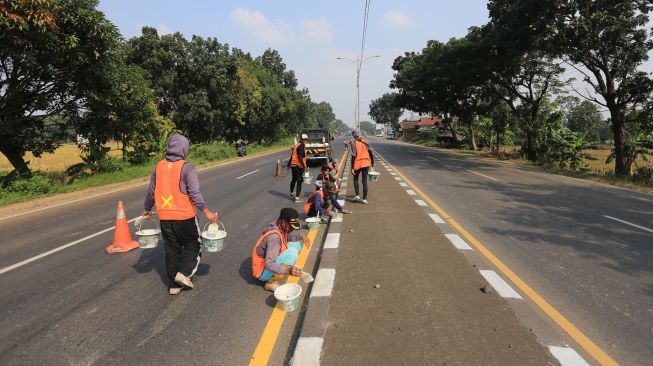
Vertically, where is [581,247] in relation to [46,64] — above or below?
below

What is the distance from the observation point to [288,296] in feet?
12.1

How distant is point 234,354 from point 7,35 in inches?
447

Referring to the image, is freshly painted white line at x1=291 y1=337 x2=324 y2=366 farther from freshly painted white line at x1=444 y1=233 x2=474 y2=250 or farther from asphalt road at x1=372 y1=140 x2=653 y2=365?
freshly painted white line at x1=444 y1=233 x2=474 y2=250

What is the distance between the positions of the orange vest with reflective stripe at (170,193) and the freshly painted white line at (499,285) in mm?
3575

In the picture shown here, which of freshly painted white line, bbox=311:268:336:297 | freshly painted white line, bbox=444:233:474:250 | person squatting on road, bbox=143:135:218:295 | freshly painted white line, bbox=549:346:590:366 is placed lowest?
freshly painted white line, bbox=311:268:336:297

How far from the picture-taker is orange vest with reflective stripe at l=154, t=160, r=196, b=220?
4.11m

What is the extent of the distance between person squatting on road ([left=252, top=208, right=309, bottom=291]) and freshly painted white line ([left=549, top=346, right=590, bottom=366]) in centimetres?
236

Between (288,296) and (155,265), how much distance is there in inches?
100

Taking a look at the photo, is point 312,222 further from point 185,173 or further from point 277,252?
point 185,173

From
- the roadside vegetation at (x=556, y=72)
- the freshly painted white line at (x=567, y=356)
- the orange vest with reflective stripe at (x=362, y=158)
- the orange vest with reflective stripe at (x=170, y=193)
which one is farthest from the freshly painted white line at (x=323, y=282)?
the roadside vegetation at (x=556, y=72)

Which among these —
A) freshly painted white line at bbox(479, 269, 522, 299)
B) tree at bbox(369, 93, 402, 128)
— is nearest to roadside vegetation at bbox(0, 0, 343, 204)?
freshly painted white line at bbox(479, 269, 522, 299)

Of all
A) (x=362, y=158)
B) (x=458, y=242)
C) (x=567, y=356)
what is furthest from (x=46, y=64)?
(x=567, y=356)

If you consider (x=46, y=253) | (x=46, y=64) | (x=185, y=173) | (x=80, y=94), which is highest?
(x=46, y=64)

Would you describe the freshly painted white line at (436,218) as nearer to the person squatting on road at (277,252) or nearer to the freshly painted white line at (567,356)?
the person squatting on road at (277,252)
